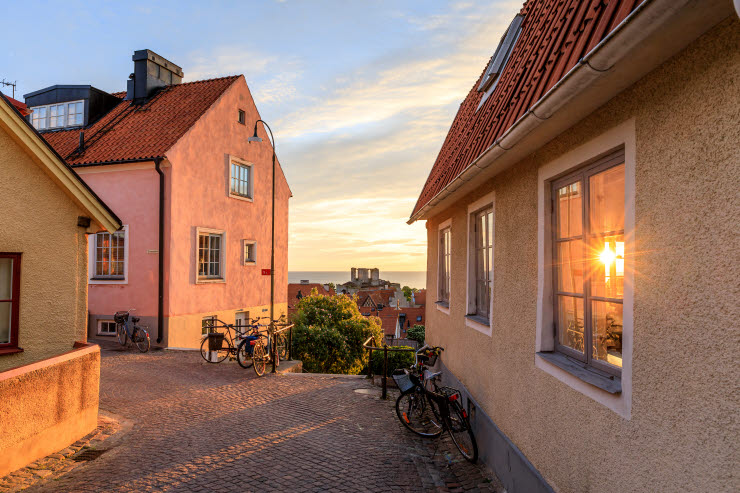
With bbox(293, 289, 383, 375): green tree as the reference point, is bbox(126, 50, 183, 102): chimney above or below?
above

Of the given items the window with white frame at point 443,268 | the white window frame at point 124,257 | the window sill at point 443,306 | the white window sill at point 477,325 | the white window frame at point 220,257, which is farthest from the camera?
the white window frame at point 220,257

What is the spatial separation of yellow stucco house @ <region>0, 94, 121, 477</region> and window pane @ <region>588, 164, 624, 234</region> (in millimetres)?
6114

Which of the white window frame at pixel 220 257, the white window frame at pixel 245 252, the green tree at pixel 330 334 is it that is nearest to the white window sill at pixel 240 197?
the white window frame at pixel 220 257

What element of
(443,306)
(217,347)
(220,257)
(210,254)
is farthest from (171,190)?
(443,306)

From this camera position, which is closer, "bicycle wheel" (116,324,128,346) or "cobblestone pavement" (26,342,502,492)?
"cobblestone pavement" (26,342,502,492)

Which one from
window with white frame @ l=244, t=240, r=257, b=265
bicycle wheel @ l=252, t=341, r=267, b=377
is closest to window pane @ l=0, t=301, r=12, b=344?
bicycle wheel @ l=252, t=341, r=267, b=377

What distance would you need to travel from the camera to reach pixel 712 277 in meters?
2.30

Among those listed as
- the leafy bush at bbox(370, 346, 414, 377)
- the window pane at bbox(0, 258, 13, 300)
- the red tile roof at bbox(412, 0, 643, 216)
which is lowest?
the leafy bush at bbox(370, 346, 414, 377)

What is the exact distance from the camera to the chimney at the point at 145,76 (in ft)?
64.4

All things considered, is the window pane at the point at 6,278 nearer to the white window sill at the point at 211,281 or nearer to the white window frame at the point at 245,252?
the white window sill at the point at 211,281

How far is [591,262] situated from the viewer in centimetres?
368

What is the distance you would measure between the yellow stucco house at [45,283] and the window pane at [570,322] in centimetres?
573

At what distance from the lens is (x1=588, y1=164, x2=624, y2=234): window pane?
11.0ft

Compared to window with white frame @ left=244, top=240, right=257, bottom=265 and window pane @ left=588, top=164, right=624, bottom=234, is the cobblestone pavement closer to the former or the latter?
window pane @ left=588, top=164, right=624, bottom=234
